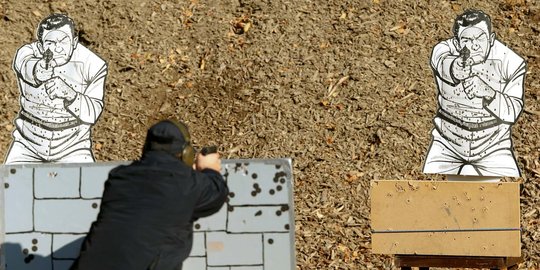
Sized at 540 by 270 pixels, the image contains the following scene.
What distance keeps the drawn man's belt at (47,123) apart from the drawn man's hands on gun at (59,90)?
0.21 meters

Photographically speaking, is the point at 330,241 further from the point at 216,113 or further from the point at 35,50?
the point at 35,50

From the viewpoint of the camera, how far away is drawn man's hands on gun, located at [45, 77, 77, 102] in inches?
341

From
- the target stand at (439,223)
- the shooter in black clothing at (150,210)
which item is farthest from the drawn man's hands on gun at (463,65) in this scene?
the shooter in black clothing at (150,210)

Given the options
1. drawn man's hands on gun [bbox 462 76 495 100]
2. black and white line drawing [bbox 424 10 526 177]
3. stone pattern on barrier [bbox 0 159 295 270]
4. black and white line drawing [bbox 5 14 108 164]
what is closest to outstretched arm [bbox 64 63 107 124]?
black and white line drawing [bbox 5 14 108 164]

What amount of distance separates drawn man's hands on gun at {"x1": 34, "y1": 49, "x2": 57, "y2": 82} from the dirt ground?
24cm

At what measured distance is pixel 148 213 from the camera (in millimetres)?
5434

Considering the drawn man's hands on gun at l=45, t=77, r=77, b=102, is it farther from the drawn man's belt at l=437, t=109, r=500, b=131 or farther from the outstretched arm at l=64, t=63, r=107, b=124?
the drawn man's belt at l=437, t=109, r=500, b=131

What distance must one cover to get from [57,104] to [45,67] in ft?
1.20

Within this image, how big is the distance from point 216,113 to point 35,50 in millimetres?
1729

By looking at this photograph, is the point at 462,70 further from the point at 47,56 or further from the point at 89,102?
the point at 47,56

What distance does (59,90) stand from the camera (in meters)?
8.69

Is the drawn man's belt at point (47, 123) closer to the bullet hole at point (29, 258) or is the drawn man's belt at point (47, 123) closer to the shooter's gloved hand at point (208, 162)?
the bullet hole at point (29, 258)

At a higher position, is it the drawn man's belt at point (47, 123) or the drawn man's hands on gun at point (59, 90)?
the drawn man's hands on gun at point (59, 90)

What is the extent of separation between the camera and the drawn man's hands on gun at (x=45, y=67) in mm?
8750
